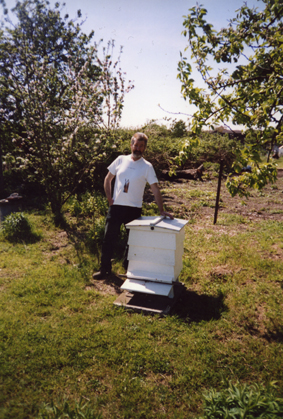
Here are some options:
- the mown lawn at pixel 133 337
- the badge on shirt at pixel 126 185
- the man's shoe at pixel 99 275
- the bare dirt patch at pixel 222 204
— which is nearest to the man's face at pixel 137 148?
the badge on shirt at pixel 126 185

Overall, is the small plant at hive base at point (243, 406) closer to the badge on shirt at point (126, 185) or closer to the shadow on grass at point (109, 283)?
the shadow on grass at point (109, 283)

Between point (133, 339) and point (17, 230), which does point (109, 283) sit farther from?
point (17, 230)

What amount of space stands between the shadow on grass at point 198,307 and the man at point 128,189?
123 centimetres

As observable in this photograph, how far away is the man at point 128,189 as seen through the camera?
457 cm

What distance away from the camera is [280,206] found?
28.1ft

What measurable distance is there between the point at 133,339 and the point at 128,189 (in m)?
2.22

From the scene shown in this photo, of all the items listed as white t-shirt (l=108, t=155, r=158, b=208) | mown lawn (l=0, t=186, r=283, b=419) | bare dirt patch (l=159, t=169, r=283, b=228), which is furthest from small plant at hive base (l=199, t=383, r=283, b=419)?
bare dirt patch (l=159, t=169, r=283, b=228)

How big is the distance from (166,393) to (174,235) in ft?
5.99

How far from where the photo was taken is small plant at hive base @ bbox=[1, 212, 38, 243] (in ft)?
21.4

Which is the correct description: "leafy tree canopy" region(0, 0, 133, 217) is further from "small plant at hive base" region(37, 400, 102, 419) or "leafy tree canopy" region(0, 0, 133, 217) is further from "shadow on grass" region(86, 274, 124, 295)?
"small plant at hive base" region(37, 400, 102, 419)

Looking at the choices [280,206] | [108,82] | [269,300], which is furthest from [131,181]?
[280,206]

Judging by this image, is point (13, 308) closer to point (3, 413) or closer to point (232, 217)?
point (3, 413)

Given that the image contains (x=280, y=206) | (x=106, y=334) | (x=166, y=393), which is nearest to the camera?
(x=166, y=393)

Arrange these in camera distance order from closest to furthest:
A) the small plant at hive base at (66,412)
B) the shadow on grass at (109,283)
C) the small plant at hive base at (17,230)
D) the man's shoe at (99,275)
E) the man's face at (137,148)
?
the small plant at hive base at (66,412), the man's face at (137,148), the shadow on grass at (109,283), the man's shoe at (99,275), the small plant at hive base at (17,230)
